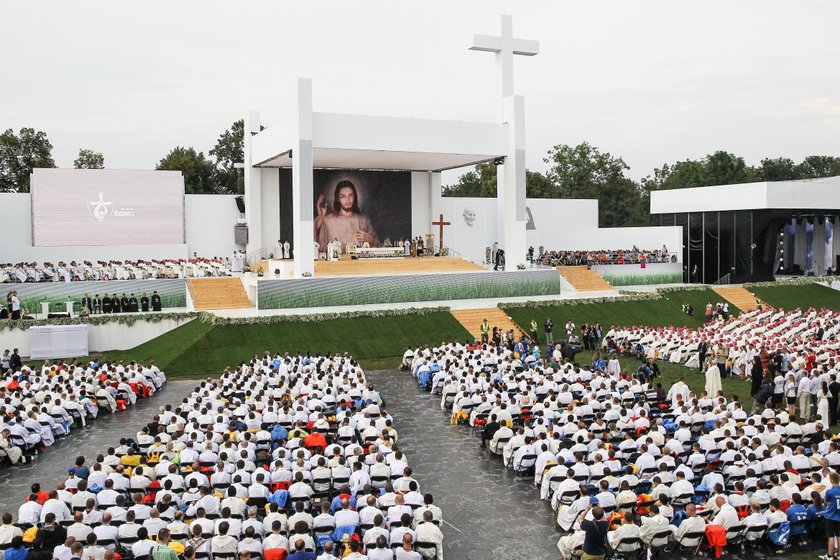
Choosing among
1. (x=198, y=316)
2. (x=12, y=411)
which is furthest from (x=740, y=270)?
(x=12, y=411)

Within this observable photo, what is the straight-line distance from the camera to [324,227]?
1556 inches

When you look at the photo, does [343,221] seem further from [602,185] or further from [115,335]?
[602,185]

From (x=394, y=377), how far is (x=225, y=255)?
20.0m

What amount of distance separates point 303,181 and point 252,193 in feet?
29.3

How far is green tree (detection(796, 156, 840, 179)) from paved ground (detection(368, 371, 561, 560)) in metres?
73.2

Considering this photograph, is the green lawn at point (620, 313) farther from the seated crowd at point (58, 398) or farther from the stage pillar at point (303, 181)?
the seated crowd at point (58, 398)

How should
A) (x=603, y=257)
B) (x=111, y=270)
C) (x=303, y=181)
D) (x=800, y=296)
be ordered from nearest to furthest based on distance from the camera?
(x=303, y=181) < (x=111, y=270) < (x=800, y=296) < (x=603, y=257)

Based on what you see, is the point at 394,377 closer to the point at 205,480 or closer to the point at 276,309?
the point at 276,309

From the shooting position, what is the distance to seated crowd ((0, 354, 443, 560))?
8.53m

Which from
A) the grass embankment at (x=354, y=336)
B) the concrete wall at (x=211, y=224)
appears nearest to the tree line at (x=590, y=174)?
the concrete wall at (x=211, y=224)

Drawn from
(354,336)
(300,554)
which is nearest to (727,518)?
(300,554)

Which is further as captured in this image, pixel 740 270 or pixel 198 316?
pixel 740 270

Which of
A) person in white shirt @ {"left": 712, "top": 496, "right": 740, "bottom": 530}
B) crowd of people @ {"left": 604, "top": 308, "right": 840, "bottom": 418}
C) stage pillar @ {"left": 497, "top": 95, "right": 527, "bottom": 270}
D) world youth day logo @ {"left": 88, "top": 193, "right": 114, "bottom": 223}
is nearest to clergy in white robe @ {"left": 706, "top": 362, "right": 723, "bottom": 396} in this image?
crowd of people @ {"left": 604, "top": 308, "right": 840, "bottom": 418}

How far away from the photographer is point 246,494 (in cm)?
1020
